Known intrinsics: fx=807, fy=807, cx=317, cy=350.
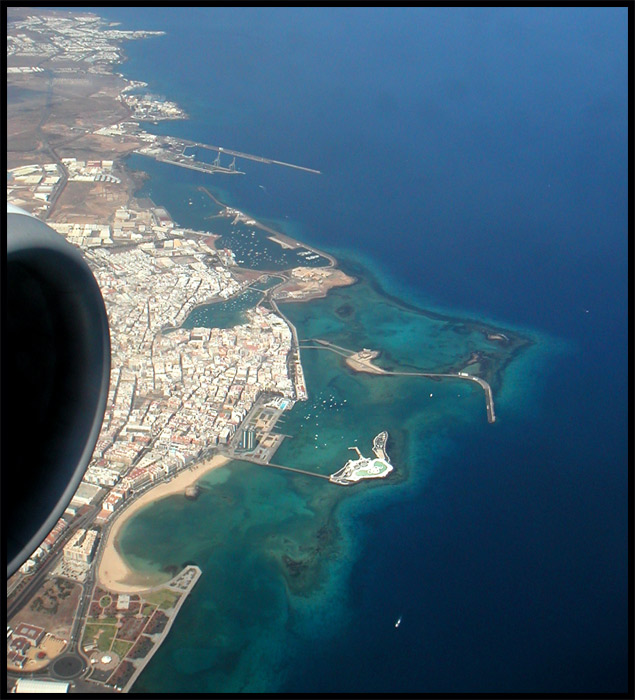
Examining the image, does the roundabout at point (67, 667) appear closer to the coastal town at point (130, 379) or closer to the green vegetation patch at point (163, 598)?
the coastal town at point (130, 379)

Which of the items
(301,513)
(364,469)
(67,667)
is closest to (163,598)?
(67,667)

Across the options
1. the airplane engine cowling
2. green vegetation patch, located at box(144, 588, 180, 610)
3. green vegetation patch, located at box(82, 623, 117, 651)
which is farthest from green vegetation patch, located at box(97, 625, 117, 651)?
the airplane engine cowling

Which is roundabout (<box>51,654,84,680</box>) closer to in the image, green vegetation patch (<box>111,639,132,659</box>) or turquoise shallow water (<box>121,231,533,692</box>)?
green vegetation patch (<box>111,639,132,659</box>)

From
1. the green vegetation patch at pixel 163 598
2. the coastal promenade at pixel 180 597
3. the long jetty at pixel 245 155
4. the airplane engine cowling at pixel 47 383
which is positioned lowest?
the coastal promenade at pixel 180 597

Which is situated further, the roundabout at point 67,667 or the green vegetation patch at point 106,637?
the green vegetation patch at point 106,637

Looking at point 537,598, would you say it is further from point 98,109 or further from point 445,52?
point 445,52

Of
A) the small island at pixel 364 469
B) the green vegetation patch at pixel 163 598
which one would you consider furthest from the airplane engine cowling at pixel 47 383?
the small island at pixel 364 469

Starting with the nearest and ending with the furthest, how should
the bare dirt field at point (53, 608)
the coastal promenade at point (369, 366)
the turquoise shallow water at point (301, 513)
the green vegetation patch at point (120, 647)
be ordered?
the green vegetation patch at point (120, 647) < the bare dirt field at point (53, 608) < the turquoise shallow water at point (301, 513) < the coastal promenade at point (369, 366)
